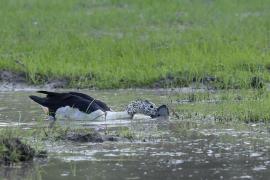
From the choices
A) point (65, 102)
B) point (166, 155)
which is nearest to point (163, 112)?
point (65, 102)

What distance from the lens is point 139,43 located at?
58.2ft

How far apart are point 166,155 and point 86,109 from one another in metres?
3.09

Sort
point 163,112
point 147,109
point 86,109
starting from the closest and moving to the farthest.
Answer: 1. point 163,112
2. point 86,109
3. point 147,109

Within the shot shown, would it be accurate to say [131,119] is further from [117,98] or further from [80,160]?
[80,160]

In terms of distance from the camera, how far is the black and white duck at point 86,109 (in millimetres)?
11727

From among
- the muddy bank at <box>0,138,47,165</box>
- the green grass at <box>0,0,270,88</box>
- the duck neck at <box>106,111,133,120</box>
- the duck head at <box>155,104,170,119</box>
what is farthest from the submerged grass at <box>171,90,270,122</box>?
the muddy bank at <box>0,138,47,165</box>

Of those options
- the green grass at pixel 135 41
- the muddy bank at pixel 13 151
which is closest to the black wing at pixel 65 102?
the green grass at pixel 135 41

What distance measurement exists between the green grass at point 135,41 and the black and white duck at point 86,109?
2674 mm

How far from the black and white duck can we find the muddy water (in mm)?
314

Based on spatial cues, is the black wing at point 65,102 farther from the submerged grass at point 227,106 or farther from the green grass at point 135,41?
the green grass at point 135,41

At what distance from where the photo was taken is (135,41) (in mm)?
17891

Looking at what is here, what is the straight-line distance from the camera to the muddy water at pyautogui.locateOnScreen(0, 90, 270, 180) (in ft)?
26.4

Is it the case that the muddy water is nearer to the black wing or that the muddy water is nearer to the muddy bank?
the muddy bank

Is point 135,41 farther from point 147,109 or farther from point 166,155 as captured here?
point 166,155
